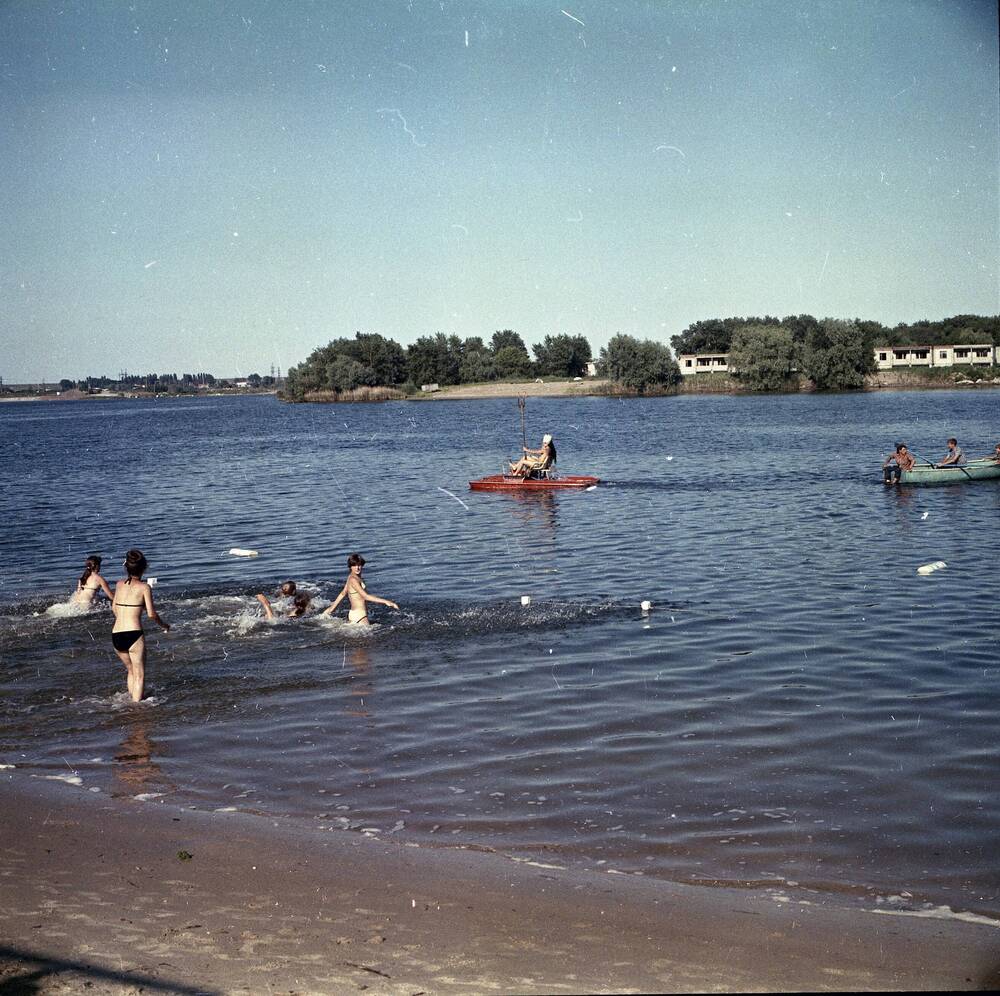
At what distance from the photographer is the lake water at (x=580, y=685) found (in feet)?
30.9

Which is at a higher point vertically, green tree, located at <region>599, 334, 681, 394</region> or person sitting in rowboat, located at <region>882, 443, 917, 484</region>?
green tree, located at <region>599, 334, 681, 394</region>

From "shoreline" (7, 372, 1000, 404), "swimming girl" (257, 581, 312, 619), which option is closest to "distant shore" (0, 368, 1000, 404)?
"shoreline" (7, 372, 1000, 404)

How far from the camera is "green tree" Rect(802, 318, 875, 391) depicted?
127812 mm

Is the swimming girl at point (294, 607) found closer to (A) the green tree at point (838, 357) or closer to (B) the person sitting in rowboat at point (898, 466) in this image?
(B) the person sitting in rowboat at point (898, 466)

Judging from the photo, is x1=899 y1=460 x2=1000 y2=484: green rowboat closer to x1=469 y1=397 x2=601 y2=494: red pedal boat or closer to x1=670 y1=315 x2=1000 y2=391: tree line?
x1=469 y1=397 x2=601 y2=494: red pedal boat

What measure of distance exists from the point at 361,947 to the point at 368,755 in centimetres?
443

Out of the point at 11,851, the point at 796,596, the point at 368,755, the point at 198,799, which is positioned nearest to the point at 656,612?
the point at 796,596

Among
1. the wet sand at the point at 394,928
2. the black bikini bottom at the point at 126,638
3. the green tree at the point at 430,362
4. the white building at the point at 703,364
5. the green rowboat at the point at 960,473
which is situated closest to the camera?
the wet sand at the point at 394,928

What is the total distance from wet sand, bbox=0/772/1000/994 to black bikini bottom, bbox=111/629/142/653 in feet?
13.5

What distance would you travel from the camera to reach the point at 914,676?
546 inches

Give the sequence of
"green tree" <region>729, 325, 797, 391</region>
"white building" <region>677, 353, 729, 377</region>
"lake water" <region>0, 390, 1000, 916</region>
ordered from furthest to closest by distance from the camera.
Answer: "white building" <region>677, 353, 729, 377</region>
"green tree" <region>729, 325, 797, 391</region>
"lake water" <region>0, 390, 1000, 916</region>

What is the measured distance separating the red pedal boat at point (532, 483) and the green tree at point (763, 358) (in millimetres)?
101302

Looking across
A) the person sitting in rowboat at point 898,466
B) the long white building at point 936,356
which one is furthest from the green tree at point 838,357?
the person sitting in rowboat at point 898,466

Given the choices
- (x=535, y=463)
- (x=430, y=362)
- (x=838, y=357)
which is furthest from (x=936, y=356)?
(x=535, y=463)
